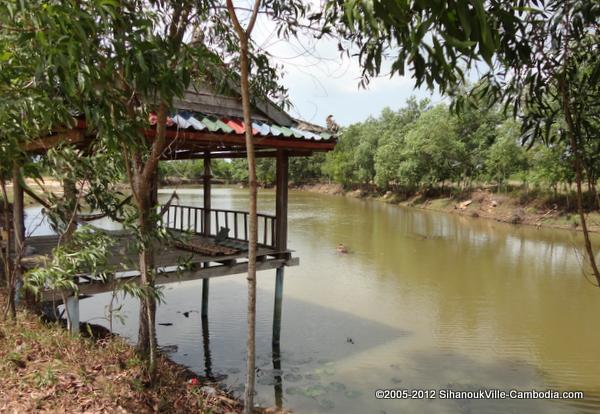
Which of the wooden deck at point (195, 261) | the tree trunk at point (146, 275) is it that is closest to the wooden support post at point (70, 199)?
the tree trunk at point (146, 275)

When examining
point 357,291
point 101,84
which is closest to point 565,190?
point 357,291

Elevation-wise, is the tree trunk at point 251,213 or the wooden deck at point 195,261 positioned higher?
the tree trunk at point 251,213

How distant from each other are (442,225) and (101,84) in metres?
19.2

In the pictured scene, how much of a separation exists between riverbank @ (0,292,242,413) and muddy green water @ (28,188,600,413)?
152 centimetres

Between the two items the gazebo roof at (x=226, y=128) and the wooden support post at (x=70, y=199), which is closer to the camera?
the wooden support post at (x=70, y=199)

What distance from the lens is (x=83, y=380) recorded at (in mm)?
3061

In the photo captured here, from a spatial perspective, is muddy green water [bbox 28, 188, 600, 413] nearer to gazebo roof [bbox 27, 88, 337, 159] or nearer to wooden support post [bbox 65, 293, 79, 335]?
wooden support post [bbox 65, 293, 79, 335]

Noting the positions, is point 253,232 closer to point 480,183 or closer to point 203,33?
point 203,33

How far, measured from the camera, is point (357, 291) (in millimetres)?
9242

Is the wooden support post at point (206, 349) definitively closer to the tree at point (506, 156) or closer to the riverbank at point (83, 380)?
the riverbank at point (83, 380)

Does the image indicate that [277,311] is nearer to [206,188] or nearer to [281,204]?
[281,204]

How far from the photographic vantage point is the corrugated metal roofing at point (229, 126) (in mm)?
4031

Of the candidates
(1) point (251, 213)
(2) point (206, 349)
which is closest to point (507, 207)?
(2) point (206, 349)

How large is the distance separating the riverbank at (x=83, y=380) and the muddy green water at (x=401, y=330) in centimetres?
152
